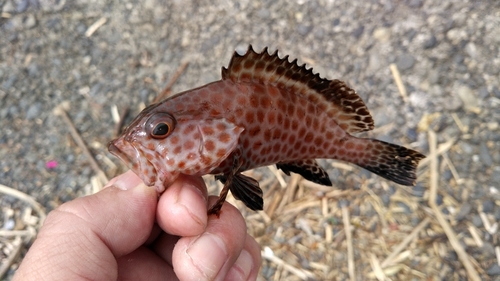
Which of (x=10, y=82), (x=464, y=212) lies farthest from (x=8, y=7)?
(x=464, y=212)

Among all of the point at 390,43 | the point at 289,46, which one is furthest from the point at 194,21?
the point at 390,43

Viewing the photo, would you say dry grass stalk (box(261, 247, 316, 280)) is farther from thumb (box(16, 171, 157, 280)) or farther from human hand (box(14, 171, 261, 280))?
thumb (box(16, 171, 157, 280))

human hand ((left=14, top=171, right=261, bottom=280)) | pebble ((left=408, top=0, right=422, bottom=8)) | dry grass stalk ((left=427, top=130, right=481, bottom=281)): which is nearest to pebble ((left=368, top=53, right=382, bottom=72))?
pebble ((left=408, top=0, right=422, bottom=8))

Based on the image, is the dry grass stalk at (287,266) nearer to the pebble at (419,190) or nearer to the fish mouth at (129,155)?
the pebble at (419,190)

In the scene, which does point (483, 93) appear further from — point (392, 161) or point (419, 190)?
point (392, 161)

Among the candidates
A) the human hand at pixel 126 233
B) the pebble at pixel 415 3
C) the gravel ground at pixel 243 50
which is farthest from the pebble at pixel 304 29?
the human hand at pixel 126 233

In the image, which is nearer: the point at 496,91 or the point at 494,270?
the point at 494,270
